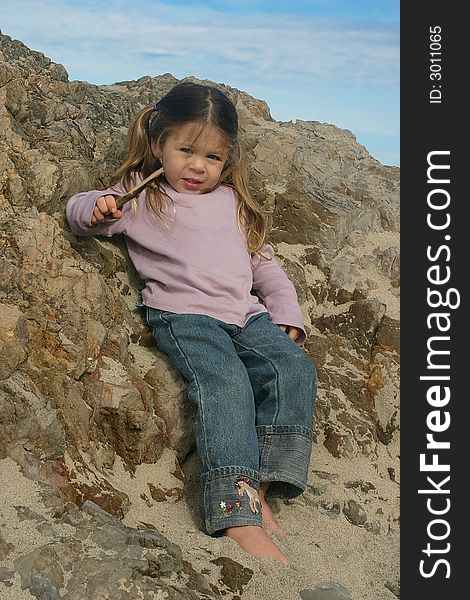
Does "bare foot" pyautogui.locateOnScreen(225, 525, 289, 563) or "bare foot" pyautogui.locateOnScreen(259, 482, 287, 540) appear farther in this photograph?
"bare foot" pyautogui.locateOnScreen(259, 482, 287, 540)

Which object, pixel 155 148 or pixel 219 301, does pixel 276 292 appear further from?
pixel 155 148

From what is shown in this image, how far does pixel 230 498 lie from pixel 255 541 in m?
0.20

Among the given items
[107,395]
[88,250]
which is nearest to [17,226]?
[88,250]

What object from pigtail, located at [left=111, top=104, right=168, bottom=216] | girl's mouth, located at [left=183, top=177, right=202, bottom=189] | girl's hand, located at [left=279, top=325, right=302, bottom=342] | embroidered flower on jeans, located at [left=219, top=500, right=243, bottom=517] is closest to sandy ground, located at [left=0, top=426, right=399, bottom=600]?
embroidered flower on jeans, located at [left=219, top=500, right=243, bottom=517]

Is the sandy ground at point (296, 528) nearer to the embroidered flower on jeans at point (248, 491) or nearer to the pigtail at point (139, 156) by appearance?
the embroidered flower on jeans at point (248, 491)

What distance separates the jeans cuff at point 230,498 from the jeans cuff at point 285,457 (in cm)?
17

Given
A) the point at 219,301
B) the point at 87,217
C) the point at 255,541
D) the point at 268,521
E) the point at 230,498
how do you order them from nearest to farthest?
the point at 255,541 → the point at 230,498 → the point at 268,521 → the point at 87,217 → the point at 219,301

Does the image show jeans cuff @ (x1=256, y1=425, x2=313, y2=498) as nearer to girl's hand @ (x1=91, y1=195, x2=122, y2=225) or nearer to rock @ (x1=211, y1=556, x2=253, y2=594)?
rock @ (x1=211, y1=556, x2=253, y2=594)

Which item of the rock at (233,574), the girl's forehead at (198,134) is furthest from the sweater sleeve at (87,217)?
the rock at (233,574)

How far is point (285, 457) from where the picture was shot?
3.55 m

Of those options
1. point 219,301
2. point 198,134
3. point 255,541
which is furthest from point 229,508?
point 198,134

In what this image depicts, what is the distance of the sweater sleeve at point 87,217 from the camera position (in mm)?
3783

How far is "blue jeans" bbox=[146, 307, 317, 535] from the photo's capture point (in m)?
3.33

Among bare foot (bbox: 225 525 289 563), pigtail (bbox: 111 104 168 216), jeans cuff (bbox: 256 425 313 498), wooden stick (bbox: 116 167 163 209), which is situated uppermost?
pigtail (bbox: 111 104 168 216)
